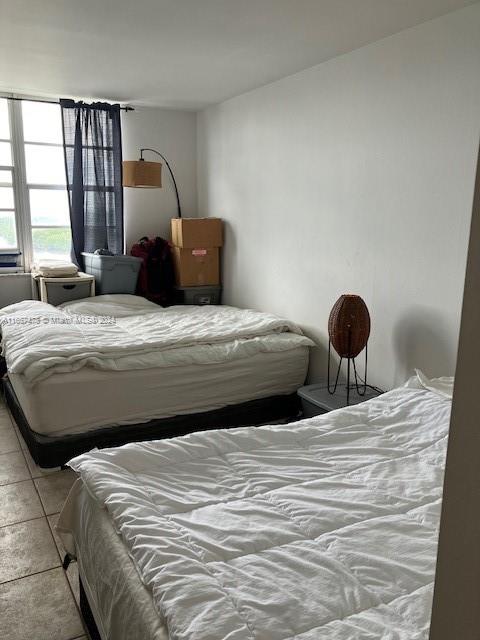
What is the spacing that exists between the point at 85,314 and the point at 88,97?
1.93 metres

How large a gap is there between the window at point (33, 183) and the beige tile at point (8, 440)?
1830 millimetres

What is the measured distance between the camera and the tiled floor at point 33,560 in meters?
1.81

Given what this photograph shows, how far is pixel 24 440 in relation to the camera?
10.6ft

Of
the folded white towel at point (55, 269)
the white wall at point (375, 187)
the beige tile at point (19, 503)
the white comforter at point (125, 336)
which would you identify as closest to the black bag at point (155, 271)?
the white comforter at point (125, 336)

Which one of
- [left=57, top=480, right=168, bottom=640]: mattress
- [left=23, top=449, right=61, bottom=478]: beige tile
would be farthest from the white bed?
[left=57, top=480, right=168, bottom=640]: mattress

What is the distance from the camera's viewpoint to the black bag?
4.81m

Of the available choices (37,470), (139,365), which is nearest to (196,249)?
(139,365)

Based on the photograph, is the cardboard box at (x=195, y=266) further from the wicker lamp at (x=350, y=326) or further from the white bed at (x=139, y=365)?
the wicker lamp at (x=350, y=326)

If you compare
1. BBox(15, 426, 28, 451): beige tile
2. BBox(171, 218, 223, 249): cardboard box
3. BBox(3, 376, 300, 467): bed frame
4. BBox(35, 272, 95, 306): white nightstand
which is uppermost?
BBox(171, 218, 223, 249): cardboard box

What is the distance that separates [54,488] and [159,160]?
332 cm

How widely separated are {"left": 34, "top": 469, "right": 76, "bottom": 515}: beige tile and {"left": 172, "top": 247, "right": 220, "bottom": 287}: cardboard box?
90.2 inches

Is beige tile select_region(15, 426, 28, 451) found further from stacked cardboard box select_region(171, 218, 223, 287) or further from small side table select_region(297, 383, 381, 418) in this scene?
stacked cardboard box select_region(171, 218, 223, 287)

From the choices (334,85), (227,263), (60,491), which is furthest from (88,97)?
(60,491)

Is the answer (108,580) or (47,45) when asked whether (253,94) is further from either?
(108,580)
